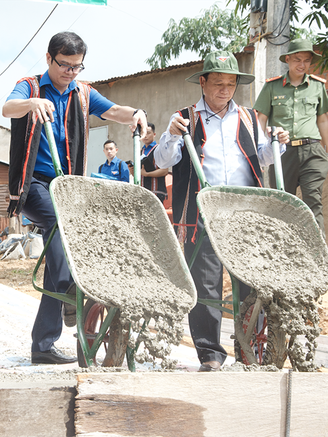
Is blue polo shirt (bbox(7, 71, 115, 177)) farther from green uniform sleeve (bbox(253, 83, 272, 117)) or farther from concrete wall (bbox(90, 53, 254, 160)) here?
concrete wall (bbox(90, 53, 254, 160))

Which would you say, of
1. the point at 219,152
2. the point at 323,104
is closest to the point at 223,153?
the point at 219,152

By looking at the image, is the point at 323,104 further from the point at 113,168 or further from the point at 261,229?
the point at 113,168

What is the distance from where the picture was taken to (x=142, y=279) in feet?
7.39

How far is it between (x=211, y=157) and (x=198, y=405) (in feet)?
5.90

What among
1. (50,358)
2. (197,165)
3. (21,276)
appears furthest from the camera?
(21,276)

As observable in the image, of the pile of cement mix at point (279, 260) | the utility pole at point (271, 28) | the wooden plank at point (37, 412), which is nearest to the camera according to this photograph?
the wooden plank at point (37, 412)

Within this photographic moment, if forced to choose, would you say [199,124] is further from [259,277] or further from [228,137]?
[259,277]

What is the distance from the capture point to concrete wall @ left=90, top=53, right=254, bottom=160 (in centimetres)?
1310

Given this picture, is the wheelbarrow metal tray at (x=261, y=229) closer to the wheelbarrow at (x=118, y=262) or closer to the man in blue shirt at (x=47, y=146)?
the wheelbarrow at (x=118, y=262)

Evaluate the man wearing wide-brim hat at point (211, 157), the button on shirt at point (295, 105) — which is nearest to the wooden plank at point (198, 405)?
the man wearing wide-brim hat at point (211, 157)

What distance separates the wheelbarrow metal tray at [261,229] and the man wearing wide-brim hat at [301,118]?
1877 millimetres

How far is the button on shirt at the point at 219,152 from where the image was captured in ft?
10.3

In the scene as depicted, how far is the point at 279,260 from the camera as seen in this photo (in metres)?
2.41

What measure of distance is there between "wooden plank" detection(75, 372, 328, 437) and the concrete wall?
38.0ft
